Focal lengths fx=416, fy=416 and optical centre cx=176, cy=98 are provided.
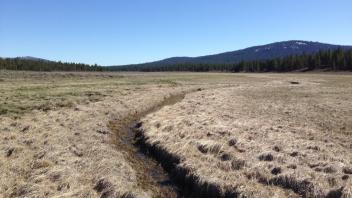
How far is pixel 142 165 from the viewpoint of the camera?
16734mm

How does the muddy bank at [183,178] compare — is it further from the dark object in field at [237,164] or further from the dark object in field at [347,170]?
the dark object in field at [347,170]

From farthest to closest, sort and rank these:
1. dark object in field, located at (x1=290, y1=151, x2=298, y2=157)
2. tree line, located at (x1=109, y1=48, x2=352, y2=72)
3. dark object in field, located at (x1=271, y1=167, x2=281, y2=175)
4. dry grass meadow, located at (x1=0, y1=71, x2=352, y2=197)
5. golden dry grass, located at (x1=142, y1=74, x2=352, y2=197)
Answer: tree line, located at (x1=109, y1=48, x2=352, y2=72), dark object in field, located at (x1=290, y1=151, x2=298, y2=157), dark object in field, located at (x1=271, y1=167, x2=281, y2=175), dry grass meadow, located at (x1=0, y1=71, x2=352, y2=197), golden dry grass, located at (x1=142, y1=74, x2=352, y2=197)

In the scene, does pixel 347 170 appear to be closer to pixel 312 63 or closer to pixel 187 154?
pixel 187 154

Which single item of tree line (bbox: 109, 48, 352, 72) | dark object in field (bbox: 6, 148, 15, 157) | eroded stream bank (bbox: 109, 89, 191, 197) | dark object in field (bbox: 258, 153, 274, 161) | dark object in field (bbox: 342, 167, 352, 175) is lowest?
eroded stream bank (bbox: 109, 89, 191, 197)

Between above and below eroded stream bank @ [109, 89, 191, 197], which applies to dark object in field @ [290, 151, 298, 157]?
above

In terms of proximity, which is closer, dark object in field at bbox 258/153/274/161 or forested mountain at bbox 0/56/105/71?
dark object in field at bbox 258/153/274/161

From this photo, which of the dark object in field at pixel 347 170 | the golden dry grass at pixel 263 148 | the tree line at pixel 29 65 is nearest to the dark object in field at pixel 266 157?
the golden dry grass at pixel 263 148

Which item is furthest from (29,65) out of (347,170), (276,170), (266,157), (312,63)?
(347,170)

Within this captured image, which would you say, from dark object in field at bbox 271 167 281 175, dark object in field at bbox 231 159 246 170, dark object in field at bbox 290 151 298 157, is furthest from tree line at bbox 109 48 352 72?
dark object in field at bbox 271 167 281 175

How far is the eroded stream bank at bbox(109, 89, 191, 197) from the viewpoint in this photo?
13867mm

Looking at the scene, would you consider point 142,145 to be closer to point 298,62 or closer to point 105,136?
point 105,136

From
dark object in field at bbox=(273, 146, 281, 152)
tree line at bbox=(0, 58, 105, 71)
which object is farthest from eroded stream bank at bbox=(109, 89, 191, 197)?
tree line at bbox=(0, 58, 105, 71)

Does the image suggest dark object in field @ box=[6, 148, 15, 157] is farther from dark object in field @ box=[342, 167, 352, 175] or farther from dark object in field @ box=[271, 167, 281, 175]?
dark object in field @ box=[342, 167, 352, 175]

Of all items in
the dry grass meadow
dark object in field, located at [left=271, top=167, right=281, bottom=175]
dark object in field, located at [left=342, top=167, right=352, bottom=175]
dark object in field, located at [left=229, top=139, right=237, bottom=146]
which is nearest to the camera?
the dry grass meadow
